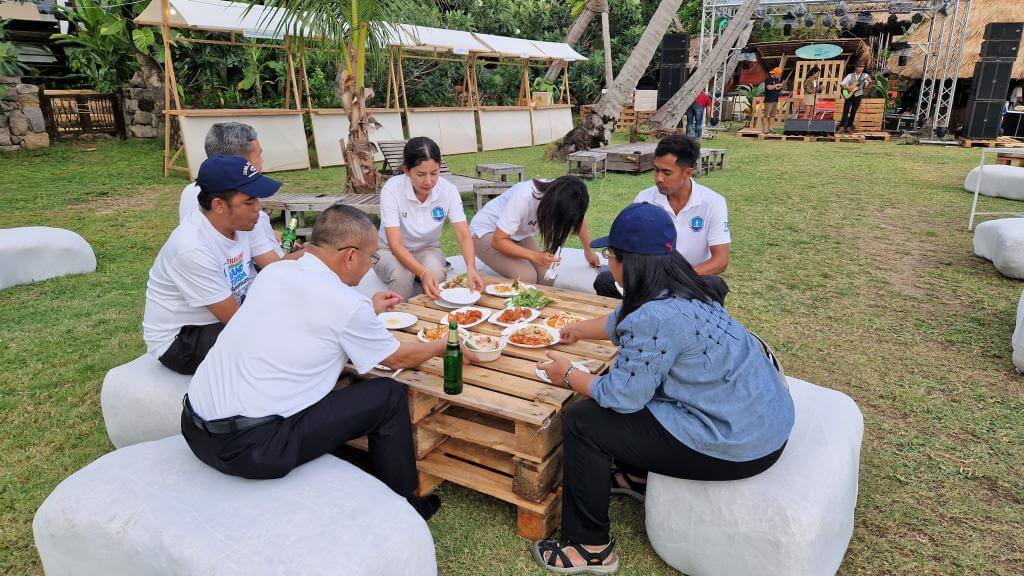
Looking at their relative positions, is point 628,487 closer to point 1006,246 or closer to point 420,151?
point 420,151

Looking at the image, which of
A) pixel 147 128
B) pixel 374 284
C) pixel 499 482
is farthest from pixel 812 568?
pixel 147 128

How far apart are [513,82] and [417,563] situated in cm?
2132

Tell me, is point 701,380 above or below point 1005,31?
below

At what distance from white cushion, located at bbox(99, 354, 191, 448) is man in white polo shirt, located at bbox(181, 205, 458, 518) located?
0.80 meters

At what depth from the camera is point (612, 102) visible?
1438cm

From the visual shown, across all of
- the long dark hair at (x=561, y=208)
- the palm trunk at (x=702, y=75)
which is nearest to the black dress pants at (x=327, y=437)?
the long dark hair at (x=561, y=208)

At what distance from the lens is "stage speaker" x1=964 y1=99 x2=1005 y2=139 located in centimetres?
1734

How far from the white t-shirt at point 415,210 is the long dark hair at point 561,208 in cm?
79

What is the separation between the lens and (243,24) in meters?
11.5

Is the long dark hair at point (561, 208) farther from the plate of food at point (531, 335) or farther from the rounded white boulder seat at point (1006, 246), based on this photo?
the rounded white boulder seat at point (1006, 246)

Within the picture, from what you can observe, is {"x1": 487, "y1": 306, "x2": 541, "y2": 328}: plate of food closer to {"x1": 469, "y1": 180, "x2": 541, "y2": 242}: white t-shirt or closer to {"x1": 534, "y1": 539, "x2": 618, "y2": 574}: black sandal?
{"x1": 469, "y1": 180, "x2": 541, "y2": 242}: white t-shirt

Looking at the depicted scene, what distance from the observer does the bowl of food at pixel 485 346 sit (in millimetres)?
3301

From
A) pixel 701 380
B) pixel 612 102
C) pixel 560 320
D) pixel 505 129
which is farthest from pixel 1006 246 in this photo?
pixel 505 129

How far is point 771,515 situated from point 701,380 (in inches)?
25.0
